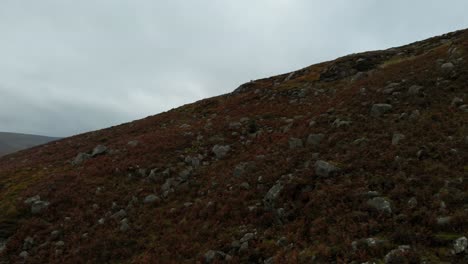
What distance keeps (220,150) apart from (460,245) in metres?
14.4

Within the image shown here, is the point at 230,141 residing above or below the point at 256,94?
below

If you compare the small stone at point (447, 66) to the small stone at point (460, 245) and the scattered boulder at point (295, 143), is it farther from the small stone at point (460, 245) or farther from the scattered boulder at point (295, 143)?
the small stone at point (460, 245)

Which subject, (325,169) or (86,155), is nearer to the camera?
(325,169)

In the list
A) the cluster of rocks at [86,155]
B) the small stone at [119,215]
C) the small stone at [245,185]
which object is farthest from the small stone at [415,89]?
the cluster of rocks at [86,155]

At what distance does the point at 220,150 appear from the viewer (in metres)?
20.5

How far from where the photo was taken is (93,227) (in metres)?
14.9

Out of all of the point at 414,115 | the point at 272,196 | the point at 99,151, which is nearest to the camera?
the point at 272,196

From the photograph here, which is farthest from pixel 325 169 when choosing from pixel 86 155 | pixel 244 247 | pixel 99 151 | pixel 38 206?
pixel 86 155

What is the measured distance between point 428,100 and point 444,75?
403 cm

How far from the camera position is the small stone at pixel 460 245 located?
7514mm

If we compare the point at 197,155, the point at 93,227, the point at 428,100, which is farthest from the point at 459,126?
the point at 93,227

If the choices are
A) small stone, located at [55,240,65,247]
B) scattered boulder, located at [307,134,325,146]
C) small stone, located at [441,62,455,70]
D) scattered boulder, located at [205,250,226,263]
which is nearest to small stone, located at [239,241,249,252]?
scattered boulder, located at [205,250,226,263]

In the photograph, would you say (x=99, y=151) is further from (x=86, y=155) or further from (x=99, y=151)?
(x=86, y=155)

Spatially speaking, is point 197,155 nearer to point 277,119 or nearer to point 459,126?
point 277,119
